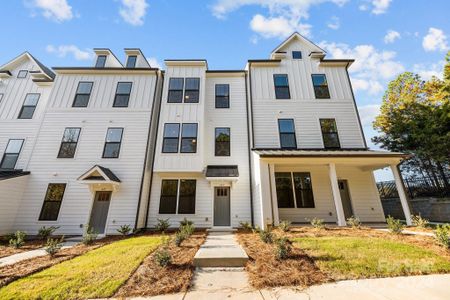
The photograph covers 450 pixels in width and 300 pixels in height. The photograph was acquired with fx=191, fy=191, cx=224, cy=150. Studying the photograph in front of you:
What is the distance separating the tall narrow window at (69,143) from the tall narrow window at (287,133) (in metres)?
12.3

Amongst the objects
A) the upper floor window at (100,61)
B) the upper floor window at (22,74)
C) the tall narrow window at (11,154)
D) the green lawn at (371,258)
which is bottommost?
the green lawn at (371,258)

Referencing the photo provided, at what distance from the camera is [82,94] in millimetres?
12398

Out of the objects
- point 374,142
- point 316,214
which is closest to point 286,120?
point 316,214

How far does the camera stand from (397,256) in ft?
15.6

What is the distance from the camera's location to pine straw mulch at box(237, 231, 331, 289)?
3.70 metres

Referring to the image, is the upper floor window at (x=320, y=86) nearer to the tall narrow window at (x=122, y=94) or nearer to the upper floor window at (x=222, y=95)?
the upper floor window at (x=222, y=95)

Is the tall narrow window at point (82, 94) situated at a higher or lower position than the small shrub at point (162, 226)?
higher

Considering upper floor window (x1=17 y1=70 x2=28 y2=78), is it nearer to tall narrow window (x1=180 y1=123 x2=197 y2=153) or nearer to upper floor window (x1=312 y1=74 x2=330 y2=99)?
tall narrow window (x1=180 y1=123 x2=197 y2=153)

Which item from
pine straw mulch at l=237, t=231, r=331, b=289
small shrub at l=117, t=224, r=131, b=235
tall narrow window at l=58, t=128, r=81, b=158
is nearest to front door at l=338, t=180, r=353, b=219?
pine straw mulch at l=237, t=231, r=331, b=289

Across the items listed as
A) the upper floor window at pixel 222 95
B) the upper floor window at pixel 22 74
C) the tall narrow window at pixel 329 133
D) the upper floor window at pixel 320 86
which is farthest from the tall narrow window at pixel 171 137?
the upper floor window at pixel 22 74

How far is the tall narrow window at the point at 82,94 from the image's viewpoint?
40.0 feet

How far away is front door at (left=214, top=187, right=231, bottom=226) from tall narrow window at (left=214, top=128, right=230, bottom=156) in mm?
2186

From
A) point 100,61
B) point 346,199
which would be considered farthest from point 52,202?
point 346,199

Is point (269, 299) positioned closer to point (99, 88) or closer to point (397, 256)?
point (397, 256)
